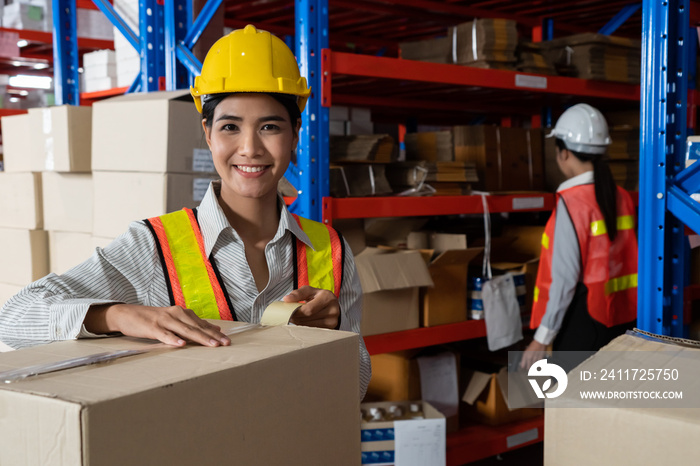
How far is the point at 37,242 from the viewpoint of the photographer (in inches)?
129

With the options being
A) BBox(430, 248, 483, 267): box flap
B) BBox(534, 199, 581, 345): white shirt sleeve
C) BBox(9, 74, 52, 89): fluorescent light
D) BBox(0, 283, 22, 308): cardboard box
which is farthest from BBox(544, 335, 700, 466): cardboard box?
BBox(9, 74, 52, 89): fluorescent light

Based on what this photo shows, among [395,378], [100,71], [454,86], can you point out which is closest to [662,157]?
[454,86]

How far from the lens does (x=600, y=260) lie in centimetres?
322

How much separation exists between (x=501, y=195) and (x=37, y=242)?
92.9 inches

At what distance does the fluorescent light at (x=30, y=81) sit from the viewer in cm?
657

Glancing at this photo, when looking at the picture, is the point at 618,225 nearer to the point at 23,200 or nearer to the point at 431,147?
the point at 431,147

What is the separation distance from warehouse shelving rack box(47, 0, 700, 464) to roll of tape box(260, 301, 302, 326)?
1.15m

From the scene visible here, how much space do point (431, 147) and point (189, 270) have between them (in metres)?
2.76

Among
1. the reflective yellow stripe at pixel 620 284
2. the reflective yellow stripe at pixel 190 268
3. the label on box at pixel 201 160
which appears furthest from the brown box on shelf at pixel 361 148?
the reflective yellow stripe at pixel 190 268

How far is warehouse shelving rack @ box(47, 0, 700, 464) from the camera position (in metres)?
1.90

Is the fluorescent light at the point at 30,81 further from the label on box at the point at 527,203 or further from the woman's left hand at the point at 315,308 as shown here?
the woman's left hand at the point at 315,308

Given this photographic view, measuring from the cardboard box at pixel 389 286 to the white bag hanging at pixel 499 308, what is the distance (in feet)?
Result: 1.64

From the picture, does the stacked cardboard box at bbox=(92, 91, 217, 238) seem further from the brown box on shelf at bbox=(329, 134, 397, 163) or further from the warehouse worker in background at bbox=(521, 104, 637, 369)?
the warehouse worker in background at bbox=(521, 104, 637, 369)

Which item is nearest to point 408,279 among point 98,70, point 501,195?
point 501,195
